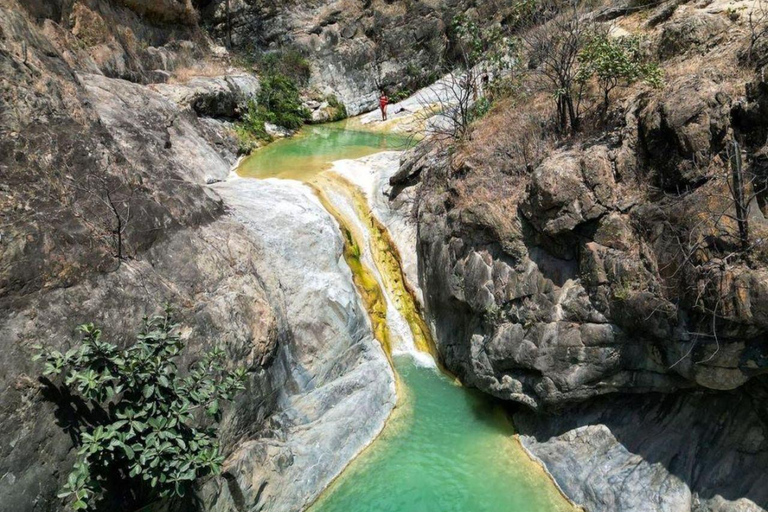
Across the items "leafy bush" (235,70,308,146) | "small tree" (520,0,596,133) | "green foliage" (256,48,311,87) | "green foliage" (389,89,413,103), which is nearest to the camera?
"small tree" (520,0,596,133)

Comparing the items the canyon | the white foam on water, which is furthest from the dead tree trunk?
the white foam on water

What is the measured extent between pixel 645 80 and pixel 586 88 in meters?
1.90

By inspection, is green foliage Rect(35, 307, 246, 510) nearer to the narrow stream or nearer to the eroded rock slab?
the eroded rock slab

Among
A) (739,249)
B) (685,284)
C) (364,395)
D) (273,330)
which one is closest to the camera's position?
(739,249)

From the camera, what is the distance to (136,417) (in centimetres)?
665

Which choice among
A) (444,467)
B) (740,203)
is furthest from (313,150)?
(740,203)

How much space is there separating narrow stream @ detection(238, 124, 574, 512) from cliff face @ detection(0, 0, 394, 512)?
50 centimetres

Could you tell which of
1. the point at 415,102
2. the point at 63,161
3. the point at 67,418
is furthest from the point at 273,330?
the point at 415,102

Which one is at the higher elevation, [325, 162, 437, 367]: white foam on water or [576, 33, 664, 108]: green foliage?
[576, 33, 664, 108]: green foliage

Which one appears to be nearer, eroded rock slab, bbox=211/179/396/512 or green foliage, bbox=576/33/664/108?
eroded rock slab, bbox=211/179/396/512

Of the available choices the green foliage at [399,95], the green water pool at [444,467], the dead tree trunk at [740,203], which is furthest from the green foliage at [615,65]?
the green foliage at [399,95]

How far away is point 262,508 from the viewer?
8367mm

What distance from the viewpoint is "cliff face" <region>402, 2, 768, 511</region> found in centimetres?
748

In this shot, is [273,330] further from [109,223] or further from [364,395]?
[109,223]
